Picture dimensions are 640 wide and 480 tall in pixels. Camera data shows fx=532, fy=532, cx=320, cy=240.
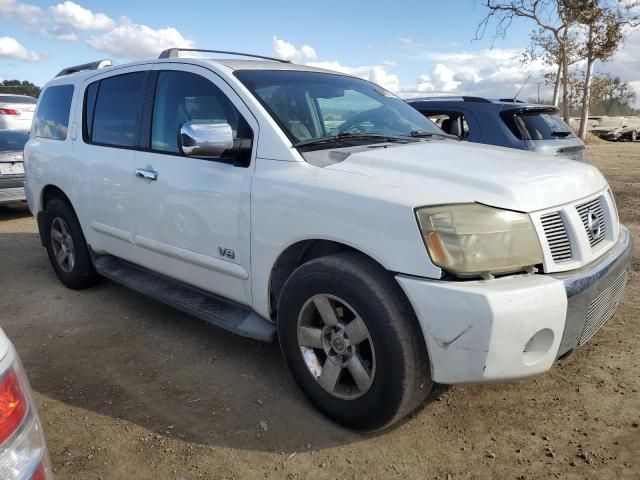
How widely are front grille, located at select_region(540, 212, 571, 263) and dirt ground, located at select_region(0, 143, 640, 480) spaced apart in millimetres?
909

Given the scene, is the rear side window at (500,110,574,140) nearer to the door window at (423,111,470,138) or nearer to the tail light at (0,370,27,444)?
the door window at (423,111,470,138)

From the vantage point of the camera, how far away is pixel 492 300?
2078mm

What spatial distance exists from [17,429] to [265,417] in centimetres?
164

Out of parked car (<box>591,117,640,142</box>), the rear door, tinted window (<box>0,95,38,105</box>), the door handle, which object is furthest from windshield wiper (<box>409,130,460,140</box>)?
parked car (<box>591,117,640,142</box>)

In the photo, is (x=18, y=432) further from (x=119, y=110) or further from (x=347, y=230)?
(x=119, y=110)

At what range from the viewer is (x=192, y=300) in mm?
3389

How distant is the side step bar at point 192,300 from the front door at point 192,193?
0.09m

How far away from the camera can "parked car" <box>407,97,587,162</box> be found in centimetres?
600

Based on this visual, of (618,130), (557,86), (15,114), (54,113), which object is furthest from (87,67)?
(618,130)

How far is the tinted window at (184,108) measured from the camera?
3.11 m

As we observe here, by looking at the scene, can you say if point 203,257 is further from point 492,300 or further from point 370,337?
point 492,300

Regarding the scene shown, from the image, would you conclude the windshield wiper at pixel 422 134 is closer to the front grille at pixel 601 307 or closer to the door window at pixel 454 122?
the front grille at pixel 601 307

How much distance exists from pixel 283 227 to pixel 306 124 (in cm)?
71

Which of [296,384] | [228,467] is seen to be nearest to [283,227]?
[296,384]
